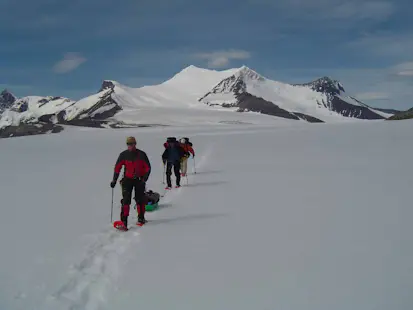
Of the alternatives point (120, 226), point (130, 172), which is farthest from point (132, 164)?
point (120, 226)

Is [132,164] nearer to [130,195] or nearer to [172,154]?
[130,195]

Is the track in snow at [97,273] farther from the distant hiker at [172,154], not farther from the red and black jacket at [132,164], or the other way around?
the distant hiker at [172,154]

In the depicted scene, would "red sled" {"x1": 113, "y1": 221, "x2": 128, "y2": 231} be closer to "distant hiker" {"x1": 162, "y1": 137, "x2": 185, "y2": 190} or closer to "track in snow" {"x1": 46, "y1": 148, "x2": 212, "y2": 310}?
"track in snow" {"x1": 46, "y1": 148, "x2": 212, "y2": 310}

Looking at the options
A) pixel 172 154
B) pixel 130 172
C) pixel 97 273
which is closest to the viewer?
pixel 97 273

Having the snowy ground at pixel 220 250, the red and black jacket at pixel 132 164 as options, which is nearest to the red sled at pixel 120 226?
the snowy ground at pixel 220 250

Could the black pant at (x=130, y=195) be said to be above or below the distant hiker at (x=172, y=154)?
below

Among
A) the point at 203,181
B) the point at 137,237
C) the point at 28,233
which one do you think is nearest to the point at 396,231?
the point at 137,237

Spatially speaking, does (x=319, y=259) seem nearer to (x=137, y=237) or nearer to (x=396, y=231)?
(x=396, y=231)

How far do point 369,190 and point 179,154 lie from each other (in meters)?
6.10

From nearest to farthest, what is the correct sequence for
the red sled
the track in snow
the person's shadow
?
the track in snow
the red sled
the person's shadow

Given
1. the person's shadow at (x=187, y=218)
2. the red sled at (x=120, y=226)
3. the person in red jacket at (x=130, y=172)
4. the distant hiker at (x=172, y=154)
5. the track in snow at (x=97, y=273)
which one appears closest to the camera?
the track in snow at (x=97, y=273)

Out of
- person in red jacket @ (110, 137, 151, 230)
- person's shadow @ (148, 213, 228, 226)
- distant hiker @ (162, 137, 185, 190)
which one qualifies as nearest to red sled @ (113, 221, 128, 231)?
person in red jacket @ (110, 137, 151, 230)

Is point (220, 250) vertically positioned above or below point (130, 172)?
below

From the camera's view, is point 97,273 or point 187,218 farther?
point 187,218
